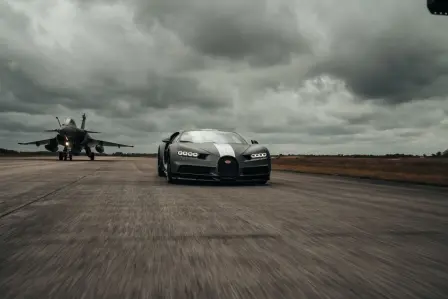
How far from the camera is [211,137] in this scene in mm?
13117

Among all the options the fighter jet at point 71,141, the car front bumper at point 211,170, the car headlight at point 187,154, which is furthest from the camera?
the fighter jet at point 71,141

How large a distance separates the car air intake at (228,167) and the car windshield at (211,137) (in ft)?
4.15

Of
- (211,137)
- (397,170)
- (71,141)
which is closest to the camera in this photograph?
(211,137)

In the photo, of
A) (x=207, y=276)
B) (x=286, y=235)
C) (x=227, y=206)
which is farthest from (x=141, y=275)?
(x=227, y=206)

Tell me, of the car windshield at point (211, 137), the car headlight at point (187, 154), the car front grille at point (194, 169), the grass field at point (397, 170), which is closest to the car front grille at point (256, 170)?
the car front grille at point (194, 169)

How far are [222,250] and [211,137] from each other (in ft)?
30.8

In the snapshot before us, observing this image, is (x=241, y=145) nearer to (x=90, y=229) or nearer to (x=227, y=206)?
(x=227, y=206)

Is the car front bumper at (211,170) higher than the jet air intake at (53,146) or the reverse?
the reverse

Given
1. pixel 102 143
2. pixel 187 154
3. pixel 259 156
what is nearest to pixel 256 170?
pixel 259 156

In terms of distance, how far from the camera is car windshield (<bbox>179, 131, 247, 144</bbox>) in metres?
12.8

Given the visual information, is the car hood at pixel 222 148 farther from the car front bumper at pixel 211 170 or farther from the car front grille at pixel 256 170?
the car front grille at pixel 256 170

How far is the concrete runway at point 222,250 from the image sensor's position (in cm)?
266

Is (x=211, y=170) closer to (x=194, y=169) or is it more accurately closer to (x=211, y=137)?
(x=194, y=169)

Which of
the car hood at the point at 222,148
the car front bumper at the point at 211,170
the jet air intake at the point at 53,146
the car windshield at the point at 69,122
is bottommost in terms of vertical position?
the car front bumper at the point at 211,170
